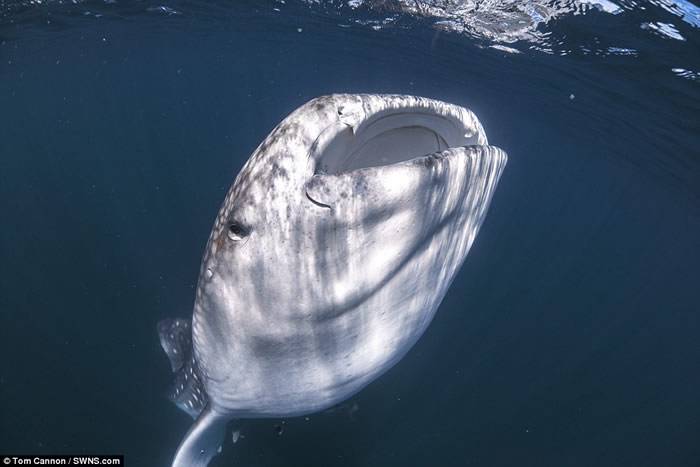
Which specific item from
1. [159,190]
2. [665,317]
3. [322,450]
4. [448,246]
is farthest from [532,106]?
[665,317]

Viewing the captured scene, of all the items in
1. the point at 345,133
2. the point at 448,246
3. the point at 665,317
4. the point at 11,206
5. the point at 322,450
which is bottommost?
the point at 665,317

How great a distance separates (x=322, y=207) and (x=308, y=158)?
0.20 m

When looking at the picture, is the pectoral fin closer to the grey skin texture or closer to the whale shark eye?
the grey skin texture

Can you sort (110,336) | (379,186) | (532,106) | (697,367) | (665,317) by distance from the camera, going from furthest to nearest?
(665,317) < (697,367) < (532,106) < (110,336) < (379,186)

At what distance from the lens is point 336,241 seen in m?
1.76

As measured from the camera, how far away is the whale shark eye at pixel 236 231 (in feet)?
5.98

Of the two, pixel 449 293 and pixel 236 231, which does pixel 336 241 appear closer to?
pixel 236 231

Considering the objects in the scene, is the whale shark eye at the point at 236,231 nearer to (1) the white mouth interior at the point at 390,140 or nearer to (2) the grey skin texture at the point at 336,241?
(2) the grey skin texture at the point at 336,241

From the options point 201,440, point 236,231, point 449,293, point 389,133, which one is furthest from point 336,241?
point 449,293

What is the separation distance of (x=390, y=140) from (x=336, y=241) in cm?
72

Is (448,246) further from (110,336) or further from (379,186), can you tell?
(110,336)

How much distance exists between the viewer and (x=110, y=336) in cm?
946

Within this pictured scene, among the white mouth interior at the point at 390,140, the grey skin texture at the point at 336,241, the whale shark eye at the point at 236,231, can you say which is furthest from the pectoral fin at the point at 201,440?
the white mouth interior at the point at 390,140

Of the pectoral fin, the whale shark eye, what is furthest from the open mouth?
the pectoral fin
